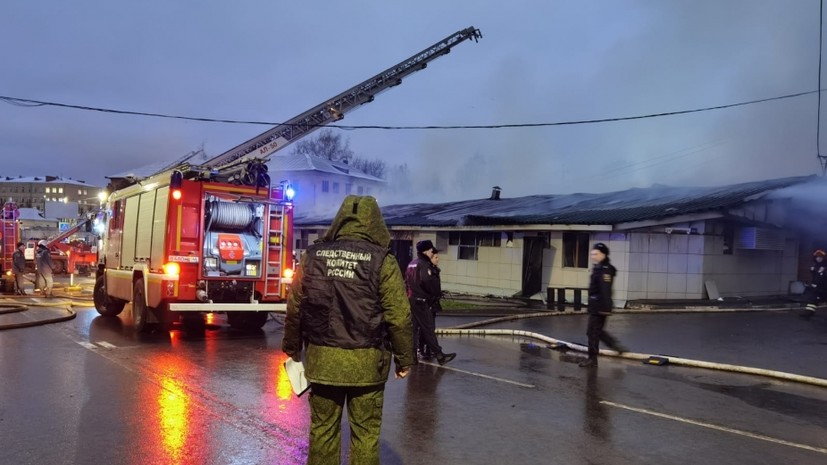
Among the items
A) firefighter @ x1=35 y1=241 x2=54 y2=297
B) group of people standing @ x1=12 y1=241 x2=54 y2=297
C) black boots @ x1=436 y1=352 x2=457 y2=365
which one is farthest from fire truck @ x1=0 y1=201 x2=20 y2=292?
black boots @ x1=436 y1=352 x2=457 y2=365

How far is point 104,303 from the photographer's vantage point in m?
13.9

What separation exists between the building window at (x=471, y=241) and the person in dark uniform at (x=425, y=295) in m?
12.5

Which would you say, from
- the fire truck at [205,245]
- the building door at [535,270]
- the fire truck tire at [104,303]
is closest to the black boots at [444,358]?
the fire truck at [205,245]

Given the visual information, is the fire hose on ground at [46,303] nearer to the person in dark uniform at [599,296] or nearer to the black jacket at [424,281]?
the black jacket at [424,281]

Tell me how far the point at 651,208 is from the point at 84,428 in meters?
16.5

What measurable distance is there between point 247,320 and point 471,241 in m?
11.3

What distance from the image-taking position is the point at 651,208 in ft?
59.7

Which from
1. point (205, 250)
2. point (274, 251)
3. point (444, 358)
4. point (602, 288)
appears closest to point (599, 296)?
point (602, 288)

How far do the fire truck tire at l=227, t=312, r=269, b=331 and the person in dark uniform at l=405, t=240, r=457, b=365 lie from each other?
4.41 m

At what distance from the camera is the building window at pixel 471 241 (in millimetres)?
21266

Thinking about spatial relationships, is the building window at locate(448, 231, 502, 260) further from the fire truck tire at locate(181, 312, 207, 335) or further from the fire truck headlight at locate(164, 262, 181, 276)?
the fire truck headlight at locate(164, 262, 181, 276)

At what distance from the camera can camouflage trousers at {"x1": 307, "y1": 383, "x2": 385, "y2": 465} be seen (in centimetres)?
345

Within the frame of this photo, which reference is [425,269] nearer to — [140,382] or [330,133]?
[140,382]

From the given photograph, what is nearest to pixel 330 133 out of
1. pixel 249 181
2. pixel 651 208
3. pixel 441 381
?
pixel 651 208
